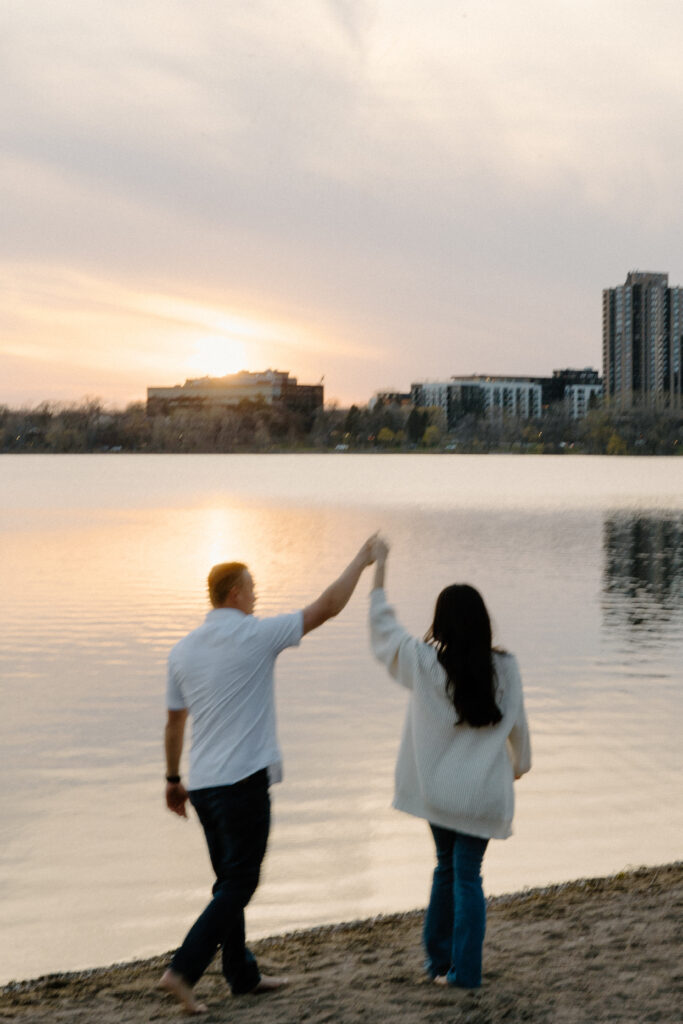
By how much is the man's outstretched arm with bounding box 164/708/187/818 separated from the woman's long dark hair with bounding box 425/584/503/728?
104 centimetres

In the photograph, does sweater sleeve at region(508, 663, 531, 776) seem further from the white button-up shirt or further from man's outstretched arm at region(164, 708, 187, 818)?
man's outstretched arm at region(164, 708, 187, 818)

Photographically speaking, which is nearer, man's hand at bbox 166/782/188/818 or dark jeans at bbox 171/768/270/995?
dark jeans at bbox 171/768/270/995

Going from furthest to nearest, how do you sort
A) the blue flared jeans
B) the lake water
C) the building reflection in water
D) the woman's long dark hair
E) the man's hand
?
the building reflection in water → the lake water → the man's hand → the blue flared jeans → the woman's long dark hair

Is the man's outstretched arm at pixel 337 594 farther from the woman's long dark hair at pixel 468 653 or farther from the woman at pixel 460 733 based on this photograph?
the woman's long dark hair at pixel 468 653

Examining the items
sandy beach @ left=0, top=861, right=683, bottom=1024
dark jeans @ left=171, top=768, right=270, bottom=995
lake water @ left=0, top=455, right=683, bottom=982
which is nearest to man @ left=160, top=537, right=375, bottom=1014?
dark jeans @ left=171, top=768, right=270, bottom=995

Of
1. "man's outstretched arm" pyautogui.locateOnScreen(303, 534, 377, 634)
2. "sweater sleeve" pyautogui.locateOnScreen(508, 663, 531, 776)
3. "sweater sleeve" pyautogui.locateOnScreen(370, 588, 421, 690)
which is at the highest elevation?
"man's outstretched arm" pyautogui.locateOnScreen(303, 534, 377, 634)

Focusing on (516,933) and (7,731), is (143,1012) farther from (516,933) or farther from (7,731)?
(7,731)

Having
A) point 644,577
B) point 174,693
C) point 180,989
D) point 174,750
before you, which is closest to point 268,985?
point 180,989

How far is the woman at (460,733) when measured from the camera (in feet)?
13.9

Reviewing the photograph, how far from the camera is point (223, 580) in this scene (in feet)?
14.4

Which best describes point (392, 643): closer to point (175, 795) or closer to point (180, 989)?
point (175, 795)

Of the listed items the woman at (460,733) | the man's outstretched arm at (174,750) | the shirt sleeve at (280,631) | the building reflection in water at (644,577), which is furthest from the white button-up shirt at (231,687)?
the building reflection in water at (644,577)

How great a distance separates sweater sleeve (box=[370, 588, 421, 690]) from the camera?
4.32 meters

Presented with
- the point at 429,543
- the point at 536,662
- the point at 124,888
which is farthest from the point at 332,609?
the point at 429,543
